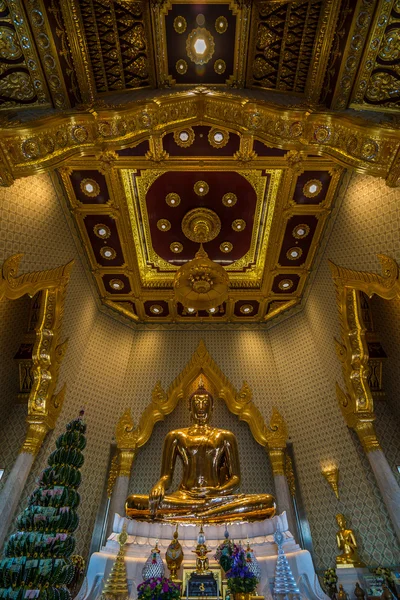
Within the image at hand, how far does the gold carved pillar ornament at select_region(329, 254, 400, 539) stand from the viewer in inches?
226

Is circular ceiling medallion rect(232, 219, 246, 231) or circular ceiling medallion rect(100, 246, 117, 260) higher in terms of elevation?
circular ceiling medallion rect(232, 219, 246, 231)

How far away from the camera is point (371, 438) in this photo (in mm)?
6473

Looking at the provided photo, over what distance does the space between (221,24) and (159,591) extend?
7213 mm

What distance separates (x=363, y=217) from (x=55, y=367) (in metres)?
6.78

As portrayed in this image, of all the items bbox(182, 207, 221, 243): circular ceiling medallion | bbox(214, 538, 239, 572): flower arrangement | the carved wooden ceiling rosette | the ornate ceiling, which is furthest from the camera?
bbox(182, 207, 221, 243): circular ceiling medallion

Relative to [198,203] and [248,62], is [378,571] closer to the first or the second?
[198,203]

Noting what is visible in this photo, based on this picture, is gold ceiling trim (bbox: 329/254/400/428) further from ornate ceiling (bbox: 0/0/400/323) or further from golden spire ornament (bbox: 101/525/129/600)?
golden spire ornament (bbox: 101/525/129/600)

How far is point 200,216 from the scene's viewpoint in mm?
7578

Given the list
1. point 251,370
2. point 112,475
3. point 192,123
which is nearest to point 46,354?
point 112,475

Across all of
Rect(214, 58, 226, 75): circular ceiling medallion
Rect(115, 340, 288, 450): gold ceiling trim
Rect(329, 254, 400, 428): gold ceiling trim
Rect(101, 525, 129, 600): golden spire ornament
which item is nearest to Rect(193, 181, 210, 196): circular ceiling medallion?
Rect(214, 58, 226, 75): circular ceiling medallion

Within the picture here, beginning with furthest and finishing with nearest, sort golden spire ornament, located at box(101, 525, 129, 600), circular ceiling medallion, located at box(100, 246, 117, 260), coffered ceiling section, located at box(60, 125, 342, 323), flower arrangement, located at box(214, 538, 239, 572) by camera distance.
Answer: circular ceiling medallion, located at box(100, 246, 117, 260) < coffered ceiling section, located at box(60, 125, 342, 323) < golden spire ornament, located at box(101, 525, 129, 600) < flower arrangement, located at box(214, 538, 239, 572)

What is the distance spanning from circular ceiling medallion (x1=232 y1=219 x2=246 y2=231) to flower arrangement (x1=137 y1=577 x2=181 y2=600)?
6.68 m

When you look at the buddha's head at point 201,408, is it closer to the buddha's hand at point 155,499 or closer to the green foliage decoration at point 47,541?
the buddha's hand at point 155,499

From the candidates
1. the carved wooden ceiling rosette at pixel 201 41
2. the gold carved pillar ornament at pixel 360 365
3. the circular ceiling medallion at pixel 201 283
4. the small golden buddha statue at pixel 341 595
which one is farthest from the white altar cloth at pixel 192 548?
the carved wooden ceiling rosette at pixel 201 41
